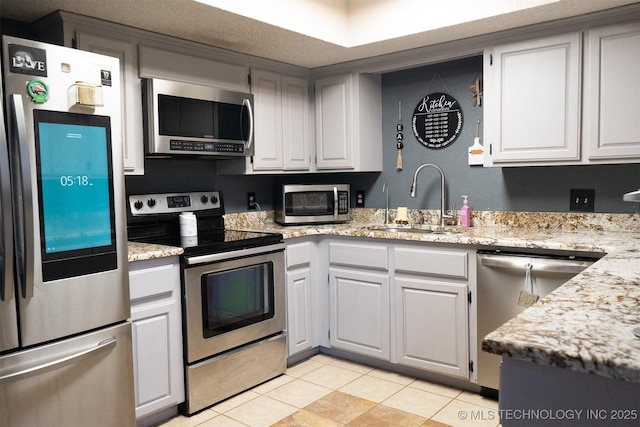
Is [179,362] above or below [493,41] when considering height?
below

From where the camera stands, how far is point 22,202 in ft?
6.01

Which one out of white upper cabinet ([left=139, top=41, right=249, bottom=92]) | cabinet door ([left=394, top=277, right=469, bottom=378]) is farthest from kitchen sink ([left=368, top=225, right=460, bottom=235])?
white upper cabinet ([left=139, top=41, right=249, bottom=92])

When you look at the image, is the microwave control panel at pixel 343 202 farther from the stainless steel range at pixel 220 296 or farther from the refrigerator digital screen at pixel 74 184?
the refrigerator digital screen at pixel 74 184

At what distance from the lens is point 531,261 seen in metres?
2.57

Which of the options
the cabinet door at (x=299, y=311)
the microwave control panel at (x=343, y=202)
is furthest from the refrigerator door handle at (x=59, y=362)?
the microwave control panel at (x=343, y=202)

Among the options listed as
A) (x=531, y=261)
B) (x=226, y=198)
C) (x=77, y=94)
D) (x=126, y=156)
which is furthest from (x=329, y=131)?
(x=77, y=94)

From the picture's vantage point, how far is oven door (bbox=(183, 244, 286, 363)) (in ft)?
8.70

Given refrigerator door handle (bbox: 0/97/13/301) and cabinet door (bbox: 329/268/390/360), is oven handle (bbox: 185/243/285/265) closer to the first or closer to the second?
cabinet door (bbox: 329/268/390/360)

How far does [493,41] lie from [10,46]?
8.07 feet

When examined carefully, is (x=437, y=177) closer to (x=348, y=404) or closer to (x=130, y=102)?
(x=348, y=404)

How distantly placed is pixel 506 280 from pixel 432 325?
0.53m

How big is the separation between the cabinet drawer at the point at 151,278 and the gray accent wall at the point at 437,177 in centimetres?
73

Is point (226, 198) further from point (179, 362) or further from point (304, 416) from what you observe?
point (304, 416)

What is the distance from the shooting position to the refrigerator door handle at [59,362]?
6.09 feet
